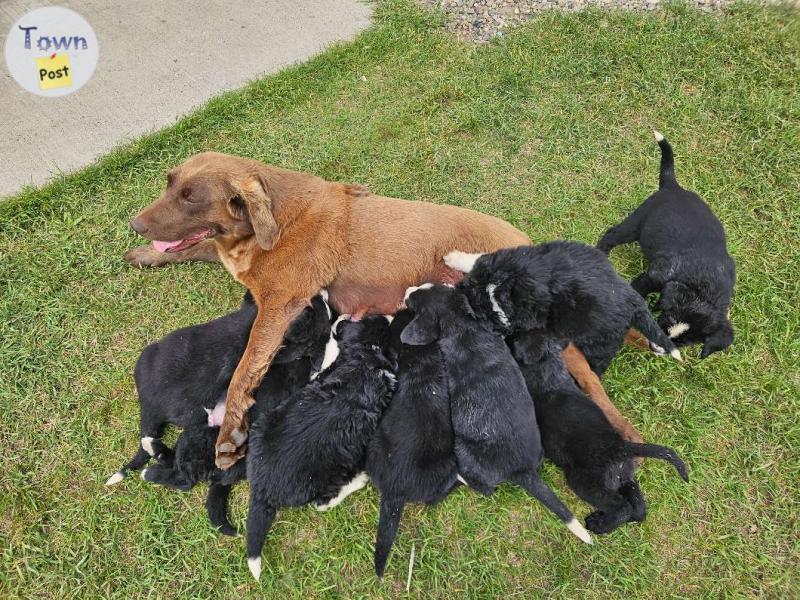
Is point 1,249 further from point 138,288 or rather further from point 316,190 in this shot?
point 316,190

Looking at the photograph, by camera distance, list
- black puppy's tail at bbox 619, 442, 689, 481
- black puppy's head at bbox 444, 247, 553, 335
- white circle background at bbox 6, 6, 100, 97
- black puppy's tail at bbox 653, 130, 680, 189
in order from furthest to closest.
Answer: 1. white circle background at bbox 6, 6, 100, 97
2. black puppy's tail at bbox 653, 130, 680, 189
3. black puppy's head at bbox 444, 247, 553, 335
4. black puppy's tail at bbox 619, 442, 689, 481

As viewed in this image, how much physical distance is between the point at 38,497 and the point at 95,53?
4541 mm

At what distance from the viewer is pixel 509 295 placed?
12.4 ft

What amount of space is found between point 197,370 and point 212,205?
121 centimetres

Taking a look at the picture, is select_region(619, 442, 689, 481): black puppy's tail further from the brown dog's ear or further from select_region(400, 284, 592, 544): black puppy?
the brown dog's ear

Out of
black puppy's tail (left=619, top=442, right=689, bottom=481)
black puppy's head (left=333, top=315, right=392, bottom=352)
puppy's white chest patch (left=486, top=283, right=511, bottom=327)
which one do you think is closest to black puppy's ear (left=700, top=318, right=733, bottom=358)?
black puppy's tail (left=619, top=442, right=689, bottom=481)

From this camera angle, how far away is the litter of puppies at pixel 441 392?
131 inches

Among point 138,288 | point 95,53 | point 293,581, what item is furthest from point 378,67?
point 293,581

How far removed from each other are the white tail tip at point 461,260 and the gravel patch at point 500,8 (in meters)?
3.49

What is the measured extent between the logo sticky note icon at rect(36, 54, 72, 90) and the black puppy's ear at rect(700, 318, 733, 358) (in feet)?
21.4

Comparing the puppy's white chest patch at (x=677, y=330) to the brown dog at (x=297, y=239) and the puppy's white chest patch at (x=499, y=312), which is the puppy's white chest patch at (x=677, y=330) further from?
the puppy's white chest patch at (x=499, y=312)

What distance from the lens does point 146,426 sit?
3.76 m

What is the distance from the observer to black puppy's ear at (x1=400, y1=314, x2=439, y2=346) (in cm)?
364

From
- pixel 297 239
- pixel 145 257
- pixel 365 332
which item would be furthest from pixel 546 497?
pixel 145 257
